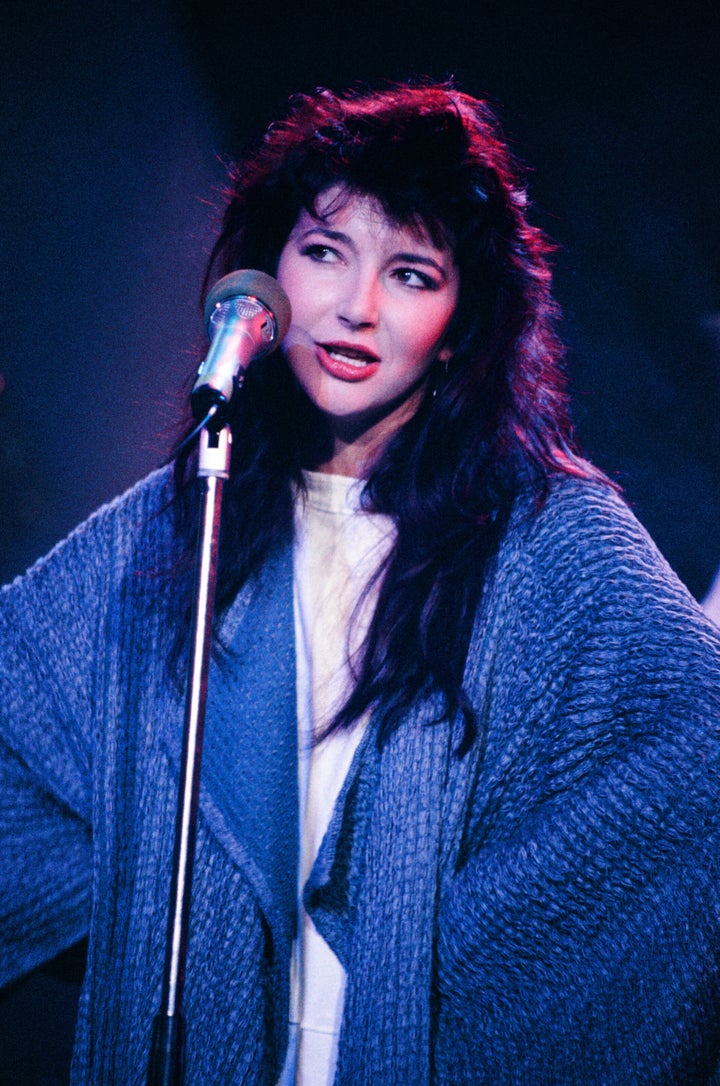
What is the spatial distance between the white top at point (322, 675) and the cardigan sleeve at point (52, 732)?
12.1 inches

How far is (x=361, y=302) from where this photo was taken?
1.24m

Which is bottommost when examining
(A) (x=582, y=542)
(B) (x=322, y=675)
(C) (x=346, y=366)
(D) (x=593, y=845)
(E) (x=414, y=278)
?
(D) (x=593, y=845)

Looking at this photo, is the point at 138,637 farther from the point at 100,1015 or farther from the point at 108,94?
the point at 108,94

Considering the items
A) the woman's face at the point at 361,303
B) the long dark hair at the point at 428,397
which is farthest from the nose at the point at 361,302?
the long dark hair at the point at 428,397

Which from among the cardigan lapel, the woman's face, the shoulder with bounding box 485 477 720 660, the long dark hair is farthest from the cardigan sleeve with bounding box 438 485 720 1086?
the woman's face

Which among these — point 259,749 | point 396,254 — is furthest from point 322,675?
point 396,254

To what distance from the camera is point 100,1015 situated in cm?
120

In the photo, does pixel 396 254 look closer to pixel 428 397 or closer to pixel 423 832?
pixel 428 397

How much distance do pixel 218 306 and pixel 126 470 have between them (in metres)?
1.08

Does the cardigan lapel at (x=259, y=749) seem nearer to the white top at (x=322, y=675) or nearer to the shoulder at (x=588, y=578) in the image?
the white top at (x=322, y=675)

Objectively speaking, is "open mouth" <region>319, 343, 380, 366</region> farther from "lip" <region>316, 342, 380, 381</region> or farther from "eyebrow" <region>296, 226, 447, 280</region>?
"eyebrow" <region>296, 226, 447, 280</region>

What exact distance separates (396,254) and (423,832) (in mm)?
845

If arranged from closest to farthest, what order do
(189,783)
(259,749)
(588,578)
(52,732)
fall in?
1. (189,783)
2. (588,578)
3. (259,749)
4. (52,732)

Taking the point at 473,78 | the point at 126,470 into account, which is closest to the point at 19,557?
the point at 126,470
